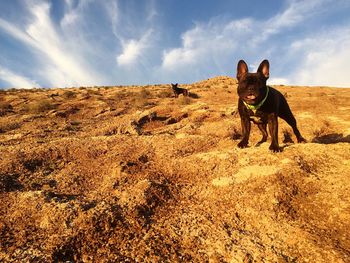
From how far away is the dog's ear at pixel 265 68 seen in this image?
Result: 5953mm

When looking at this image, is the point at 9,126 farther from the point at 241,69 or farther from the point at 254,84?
the point at 254,84

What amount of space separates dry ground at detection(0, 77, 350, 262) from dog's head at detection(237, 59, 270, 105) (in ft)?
3.75

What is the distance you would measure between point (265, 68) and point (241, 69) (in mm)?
444

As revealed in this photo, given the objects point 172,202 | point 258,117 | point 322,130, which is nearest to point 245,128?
point 258,117

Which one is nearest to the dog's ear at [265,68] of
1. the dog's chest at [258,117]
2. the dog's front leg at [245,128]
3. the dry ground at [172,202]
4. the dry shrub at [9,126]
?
the dog's chest at [258,117]

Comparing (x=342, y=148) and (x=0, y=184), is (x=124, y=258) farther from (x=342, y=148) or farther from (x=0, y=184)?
(x=342, y=148)

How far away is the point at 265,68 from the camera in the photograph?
19.6 ft

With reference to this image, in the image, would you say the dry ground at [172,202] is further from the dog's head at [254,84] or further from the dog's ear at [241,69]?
the dog's ear at [241,69]

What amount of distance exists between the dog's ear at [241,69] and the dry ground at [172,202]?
4.99 feet

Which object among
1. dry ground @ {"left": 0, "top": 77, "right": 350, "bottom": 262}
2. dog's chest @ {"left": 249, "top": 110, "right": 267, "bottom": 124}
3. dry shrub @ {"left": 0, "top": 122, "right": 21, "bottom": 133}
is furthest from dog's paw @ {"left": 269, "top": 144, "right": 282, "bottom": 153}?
dry shrub @ {"left": 0, "top": 122, "right": 21, "bottom": 133}

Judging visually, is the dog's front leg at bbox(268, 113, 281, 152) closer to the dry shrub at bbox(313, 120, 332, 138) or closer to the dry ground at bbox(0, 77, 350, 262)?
the dry ground at bbox(0, 77, 350, 262)

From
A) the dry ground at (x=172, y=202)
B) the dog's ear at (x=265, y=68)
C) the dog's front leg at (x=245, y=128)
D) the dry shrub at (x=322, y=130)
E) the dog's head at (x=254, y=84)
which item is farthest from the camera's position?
the dry shrub at (x=322, y=130)

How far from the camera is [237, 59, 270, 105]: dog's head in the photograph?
557 centimetres

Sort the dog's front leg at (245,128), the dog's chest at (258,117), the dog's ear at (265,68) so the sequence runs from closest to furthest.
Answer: the dog's ear at (265,68) < the dog's chest at (258,117) < the dog's front leg at (245,128)
